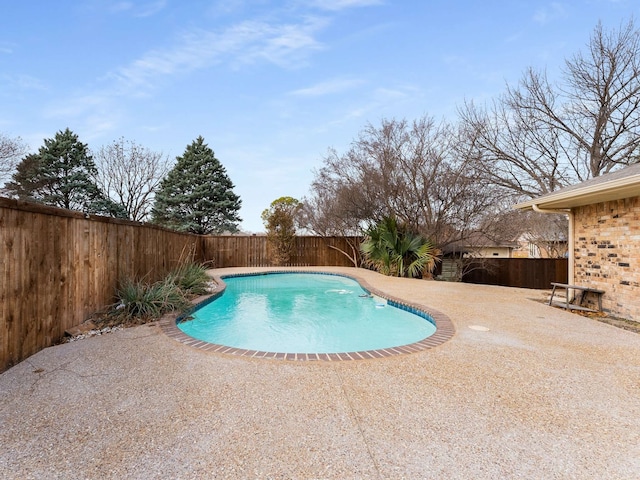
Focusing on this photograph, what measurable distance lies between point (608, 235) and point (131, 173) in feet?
73.4

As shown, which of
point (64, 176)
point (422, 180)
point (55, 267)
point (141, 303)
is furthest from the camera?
point (64, 176)

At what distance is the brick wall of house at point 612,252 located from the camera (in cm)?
491

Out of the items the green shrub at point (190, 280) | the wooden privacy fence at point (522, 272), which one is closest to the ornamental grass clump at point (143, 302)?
the green shrub at point (190, 280)

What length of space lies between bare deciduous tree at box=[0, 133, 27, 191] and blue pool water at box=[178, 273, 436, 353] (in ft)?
51.2

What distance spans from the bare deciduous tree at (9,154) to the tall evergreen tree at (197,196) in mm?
6869

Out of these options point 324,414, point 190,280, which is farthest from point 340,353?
point 190,280

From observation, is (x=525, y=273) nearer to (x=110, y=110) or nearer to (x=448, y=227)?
(x=448, y=227)

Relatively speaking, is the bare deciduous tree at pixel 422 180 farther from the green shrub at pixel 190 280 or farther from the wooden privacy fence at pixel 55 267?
the wooden privacy fence at pixel 55 267

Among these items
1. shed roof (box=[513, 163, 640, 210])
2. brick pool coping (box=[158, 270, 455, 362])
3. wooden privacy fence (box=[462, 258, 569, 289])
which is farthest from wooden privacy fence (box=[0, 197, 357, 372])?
wooden privacy fence (box=[462, 258, 569, 289])

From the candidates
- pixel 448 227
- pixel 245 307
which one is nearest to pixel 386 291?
pixel 245 307

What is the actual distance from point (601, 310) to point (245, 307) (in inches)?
263

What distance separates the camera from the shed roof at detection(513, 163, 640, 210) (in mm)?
4261

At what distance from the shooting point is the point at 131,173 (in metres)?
20.0

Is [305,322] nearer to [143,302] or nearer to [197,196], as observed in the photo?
[143,302]
